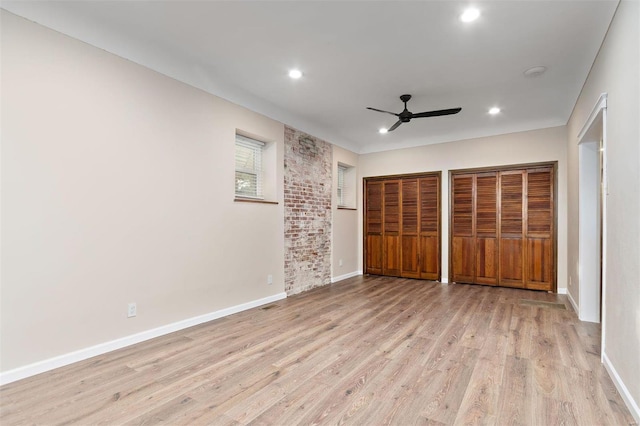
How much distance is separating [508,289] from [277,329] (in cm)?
411

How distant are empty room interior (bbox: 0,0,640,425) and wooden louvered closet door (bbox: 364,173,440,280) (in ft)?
4.38

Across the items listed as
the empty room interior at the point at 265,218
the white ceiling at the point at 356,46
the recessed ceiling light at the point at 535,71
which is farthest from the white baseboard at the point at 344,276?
the recessed ceiling light at the point at 535,71

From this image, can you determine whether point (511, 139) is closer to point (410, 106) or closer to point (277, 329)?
point (410, 106)

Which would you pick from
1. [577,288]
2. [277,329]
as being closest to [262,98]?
[277,329]

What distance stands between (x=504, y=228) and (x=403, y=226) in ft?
5.75

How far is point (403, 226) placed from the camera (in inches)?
255

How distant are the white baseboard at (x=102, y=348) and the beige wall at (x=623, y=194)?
3549 mm

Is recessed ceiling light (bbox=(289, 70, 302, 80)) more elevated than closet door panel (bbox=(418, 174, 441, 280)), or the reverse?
recessed ceiling light (bbox=(289, 70, 302, 80))

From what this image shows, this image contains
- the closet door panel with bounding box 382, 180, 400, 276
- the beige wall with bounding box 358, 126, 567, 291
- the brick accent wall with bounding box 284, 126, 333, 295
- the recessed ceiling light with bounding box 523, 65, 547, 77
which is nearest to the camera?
the recessed ceiling light with bounding box 523, 65, 547, 77

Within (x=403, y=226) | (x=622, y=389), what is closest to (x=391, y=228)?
(x=403, y=226)

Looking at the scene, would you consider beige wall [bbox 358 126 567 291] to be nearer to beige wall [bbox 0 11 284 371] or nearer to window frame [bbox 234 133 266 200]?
window frame [bbox 234 133 266 200]

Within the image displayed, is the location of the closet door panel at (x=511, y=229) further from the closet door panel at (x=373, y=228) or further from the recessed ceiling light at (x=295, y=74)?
the recessed ceiling light at (x=295, y=74)

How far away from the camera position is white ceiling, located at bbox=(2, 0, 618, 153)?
2475 millimetres

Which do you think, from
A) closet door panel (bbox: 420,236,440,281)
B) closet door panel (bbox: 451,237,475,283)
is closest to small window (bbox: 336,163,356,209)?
closet door panel (bbox: 420,236,440,281)
